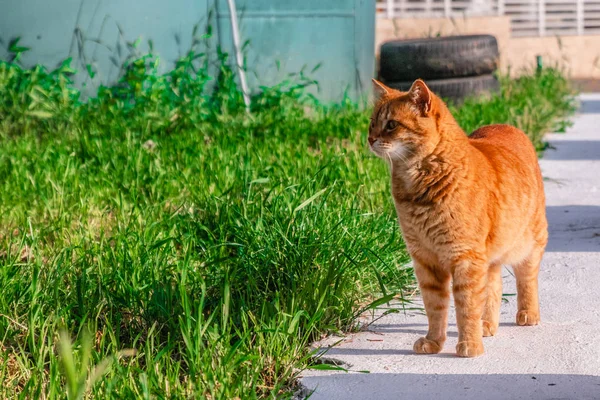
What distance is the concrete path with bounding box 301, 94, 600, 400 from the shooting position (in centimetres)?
278

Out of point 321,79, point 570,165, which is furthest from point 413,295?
point 321,79

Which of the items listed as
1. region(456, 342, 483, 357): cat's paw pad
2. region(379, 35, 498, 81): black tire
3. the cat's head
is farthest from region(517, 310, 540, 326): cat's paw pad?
region(379, 35, 498, 81): black tire

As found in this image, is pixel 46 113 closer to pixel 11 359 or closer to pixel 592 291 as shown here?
pixel 11 359

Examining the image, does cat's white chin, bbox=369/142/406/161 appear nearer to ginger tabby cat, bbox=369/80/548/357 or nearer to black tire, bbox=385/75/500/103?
ginger tabby cat, bbox=369/80/548/357

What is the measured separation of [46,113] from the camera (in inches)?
266

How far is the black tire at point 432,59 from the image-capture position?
9055 mm

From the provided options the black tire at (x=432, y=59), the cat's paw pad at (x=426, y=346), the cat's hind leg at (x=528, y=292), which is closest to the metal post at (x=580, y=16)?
the black tire at (x=432, y=59)

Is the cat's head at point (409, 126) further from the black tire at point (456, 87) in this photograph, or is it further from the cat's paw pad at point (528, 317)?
the black tire at point (456, 87)

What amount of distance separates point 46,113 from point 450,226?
4581 millimetres

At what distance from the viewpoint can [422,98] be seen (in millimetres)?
3131

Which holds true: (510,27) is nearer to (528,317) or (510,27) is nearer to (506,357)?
(528,317)

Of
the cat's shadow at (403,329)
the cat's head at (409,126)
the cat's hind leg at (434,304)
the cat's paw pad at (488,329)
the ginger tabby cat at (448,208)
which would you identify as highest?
the cat's head at (409,126)

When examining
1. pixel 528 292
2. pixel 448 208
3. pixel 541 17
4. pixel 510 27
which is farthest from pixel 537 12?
pixel 448 208

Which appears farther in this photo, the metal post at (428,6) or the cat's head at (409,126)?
the metal post at (428,6)
